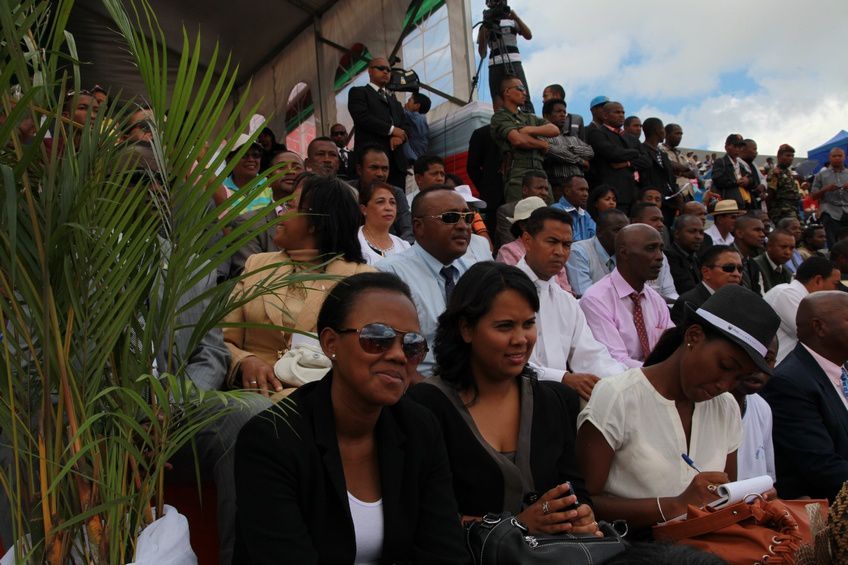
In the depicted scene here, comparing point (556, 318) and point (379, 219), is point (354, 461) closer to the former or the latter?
point (556, 318)

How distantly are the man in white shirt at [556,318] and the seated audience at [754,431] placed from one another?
753 millimetres

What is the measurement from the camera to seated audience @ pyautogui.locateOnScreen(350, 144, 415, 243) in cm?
739

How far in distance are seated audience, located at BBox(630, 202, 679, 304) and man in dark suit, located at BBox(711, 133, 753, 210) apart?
4088 mm

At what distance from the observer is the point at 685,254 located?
333 inches

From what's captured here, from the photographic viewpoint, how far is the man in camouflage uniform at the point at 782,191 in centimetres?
1328

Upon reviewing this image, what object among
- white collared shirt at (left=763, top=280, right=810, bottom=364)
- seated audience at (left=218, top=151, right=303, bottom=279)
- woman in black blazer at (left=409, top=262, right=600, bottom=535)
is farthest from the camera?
white collared shirt at (left=763, top=280, right=810, bottom=364)

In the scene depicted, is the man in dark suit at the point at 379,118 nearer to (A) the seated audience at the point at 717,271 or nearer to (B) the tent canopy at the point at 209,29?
(B) the tent canopy at the point at 209,29

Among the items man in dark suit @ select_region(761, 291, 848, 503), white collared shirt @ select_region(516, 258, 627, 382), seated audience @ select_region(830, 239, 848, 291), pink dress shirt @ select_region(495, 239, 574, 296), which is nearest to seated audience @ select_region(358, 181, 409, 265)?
pink dress shirt @ select_region(495, 239, 574, 296)

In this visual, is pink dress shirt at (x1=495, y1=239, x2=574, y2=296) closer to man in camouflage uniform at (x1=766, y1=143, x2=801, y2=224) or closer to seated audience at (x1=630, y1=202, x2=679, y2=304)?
seated audience at (x1=630, y1=202, x2=679, y2=304)

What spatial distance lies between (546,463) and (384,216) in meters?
3.30

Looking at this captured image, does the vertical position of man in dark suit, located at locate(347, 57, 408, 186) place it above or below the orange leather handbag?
above

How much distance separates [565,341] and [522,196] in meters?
3.65

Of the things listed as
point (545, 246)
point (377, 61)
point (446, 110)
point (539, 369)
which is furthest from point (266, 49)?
point (539, 369)

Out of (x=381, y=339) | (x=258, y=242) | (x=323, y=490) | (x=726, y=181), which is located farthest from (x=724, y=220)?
(x=323, y=490)
